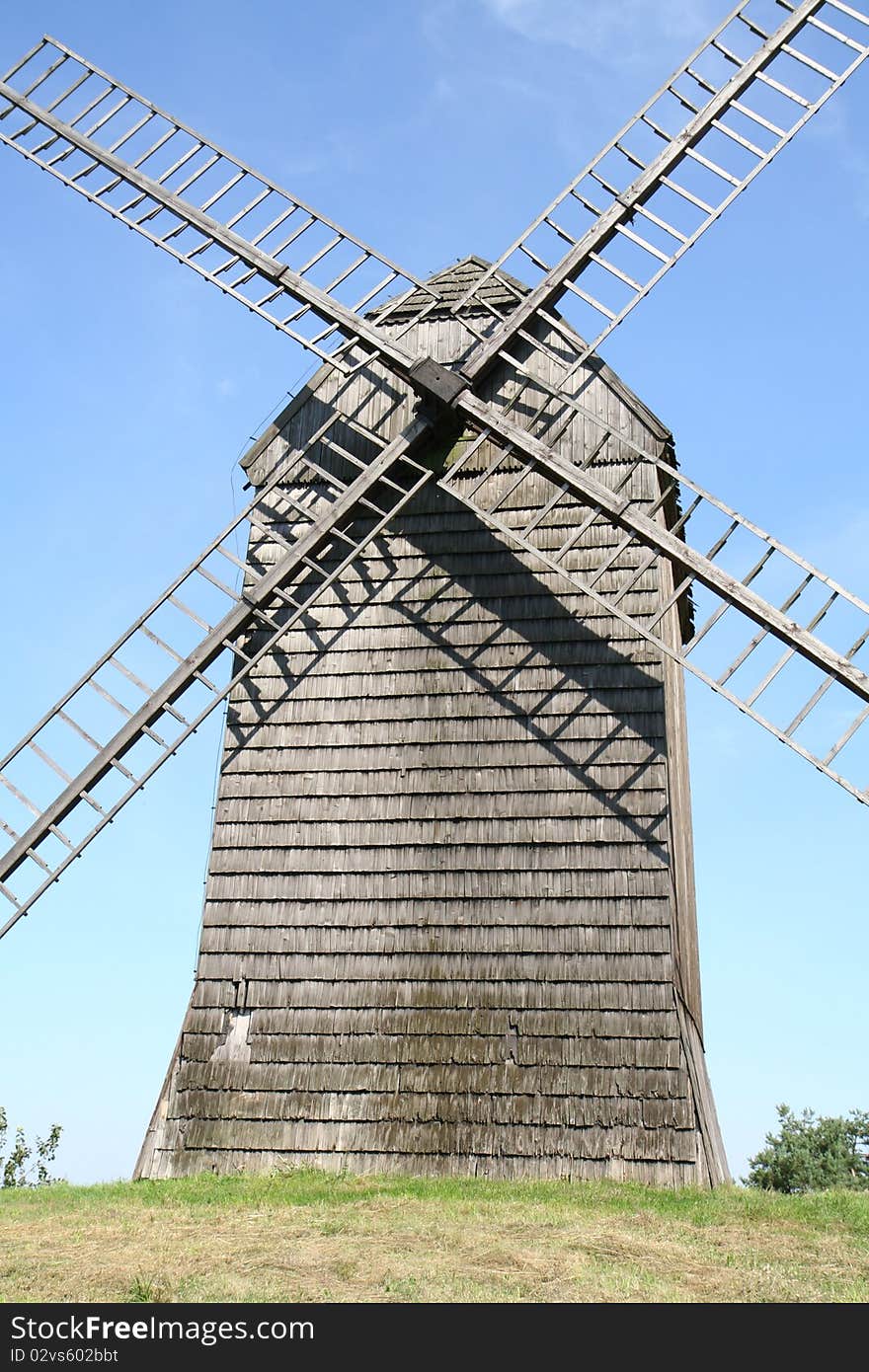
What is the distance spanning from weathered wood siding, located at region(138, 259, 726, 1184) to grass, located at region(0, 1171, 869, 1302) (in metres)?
0.63

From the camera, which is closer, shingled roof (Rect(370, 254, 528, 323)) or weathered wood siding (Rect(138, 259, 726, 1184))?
weathered wood siding (Rect(138, 259, 726, 1184))

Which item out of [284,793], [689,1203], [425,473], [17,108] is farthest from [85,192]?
[689,1203]

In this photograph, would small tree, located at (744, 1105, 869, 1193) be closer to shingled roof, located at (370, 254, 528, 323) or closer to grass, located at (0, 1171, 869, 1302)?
grass, located at (0, 1171, 869, 1302)

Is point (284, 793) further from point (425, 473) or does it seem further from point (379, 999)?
point (425, 473)

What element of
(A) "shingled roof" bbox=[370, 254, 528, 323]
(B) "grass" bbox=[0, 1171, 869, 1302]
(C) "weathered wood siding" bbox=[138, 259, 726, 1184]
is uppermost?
(A) "shingled roof" bbox=[370, 254, 528, 323]

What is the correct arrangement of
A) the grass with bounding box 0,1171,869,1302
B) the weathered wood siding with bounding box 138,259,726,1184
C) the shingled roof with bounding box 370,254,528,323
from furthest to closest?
the shingled roof with bounding box 370,254,528,323 < the weathered wood siding with bounding box 138,259,726,1184 < the grass with bounding box 0,1171,869,1302

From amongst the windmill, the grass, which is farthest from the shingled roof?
the grass

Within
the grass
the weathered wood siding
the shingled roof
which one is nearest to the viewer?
the grass

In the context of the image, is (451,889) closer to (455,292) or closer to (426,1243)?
(426,1243)

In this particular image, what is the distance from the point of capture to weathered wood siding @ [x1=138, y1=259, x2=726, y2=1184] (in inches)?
490

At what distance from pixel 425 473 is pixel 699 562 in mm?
3215

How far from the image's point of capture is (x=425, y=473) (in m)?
13.9

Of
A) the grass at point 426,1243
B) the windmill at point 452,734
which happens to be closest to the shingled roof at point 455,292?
the windmill at point 452,734

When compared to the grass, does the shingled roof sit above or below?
above
